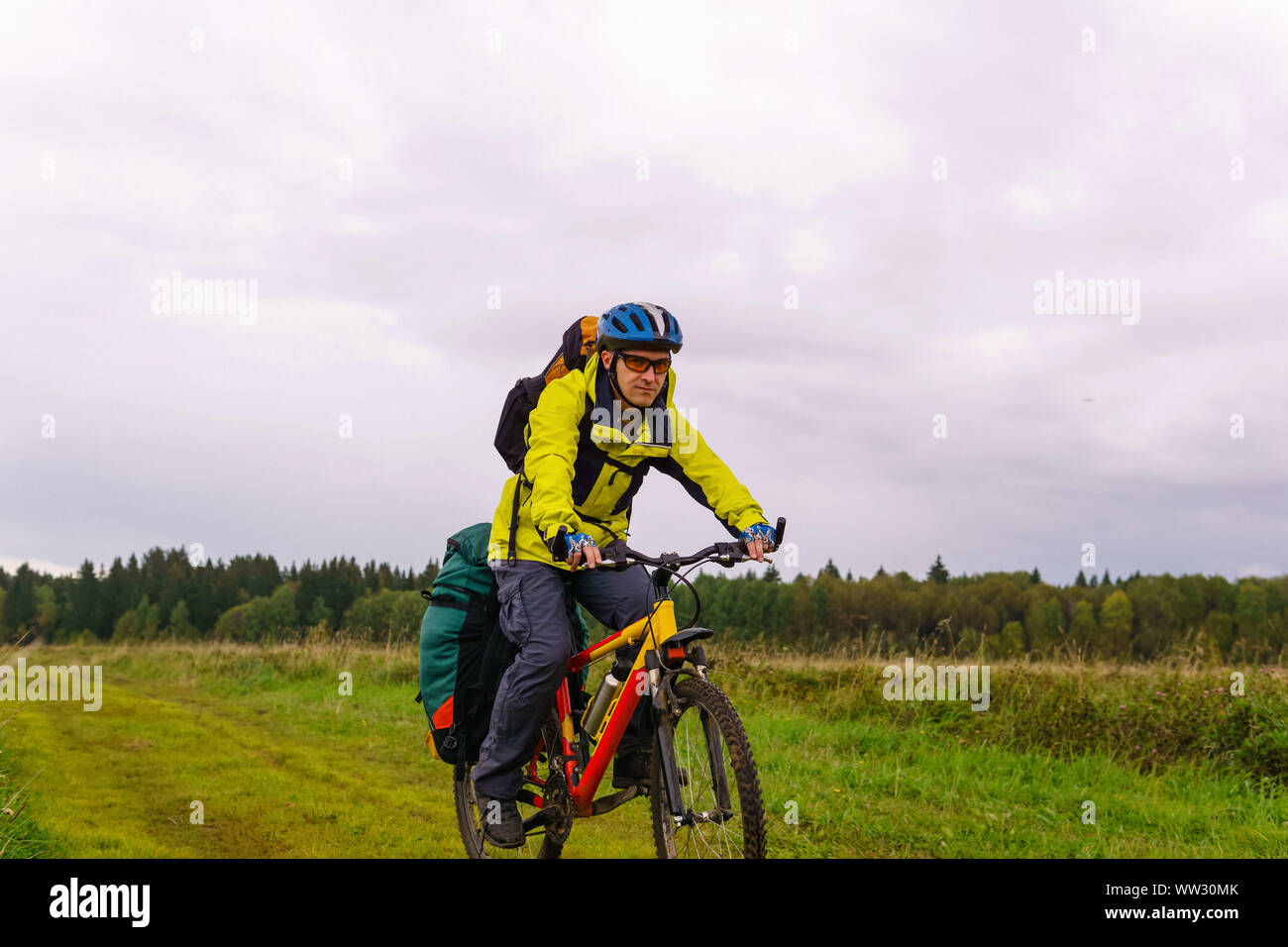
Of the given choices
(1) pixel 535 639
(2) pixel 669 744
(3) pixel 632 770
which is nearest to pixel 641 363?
(1) pixel 535 639

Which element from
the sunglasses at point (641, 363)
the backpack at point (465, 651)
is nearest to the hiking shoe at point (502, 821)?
the backpack at point (465, 651)

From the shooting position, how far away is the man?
462 centimetres

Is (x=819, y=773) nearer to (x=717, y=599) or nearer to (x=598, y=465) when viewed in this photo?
(x=598, y=465)

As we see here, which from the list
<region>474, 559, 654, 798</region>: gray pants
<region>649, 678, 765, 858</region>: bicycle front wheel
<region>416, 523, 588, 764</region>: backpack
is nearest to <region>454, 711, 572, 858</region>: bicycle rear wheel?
<region>474, 559, 654, 798</region>: gray pants

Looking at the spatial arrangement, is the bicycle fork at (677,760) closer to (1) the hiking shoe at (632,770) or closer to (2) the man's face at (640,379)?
(1) the hiking shoe at (632,770)

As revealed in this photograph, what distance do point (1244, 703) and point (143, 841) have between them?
9188mm

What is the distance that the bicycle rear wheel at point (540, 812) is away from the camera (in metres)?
4.98

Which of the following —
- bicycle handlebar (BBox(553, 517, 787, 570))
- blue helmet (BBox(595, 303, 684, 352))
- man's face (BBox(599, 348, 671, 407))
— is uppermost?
blue helmet (BBox(595, 303, 684, 352))

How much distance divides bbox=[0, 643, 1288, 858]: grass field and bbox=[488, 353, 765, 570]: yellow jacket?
8.00 feet

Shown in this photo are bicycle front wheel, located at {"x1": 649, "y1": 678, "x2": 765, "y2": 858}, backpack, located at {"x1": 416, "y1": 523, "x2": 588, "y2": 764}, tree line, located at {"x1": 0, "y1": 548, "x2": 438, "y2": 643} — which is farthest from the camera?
tree line, located at {"x1": 0, "y1": 548, "x2": 438, "y2": 643}

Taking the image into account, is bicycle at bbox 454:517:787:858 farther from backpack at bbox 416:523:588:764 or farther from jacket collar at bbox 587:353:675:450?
jacket collar at bbox 587:353:675:450

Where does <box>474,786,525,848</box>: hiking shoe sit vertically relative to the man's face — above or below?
below

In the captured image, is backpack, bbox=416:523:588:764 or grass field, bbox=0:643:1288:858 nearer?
backpack, bbox=416:523:588:764
